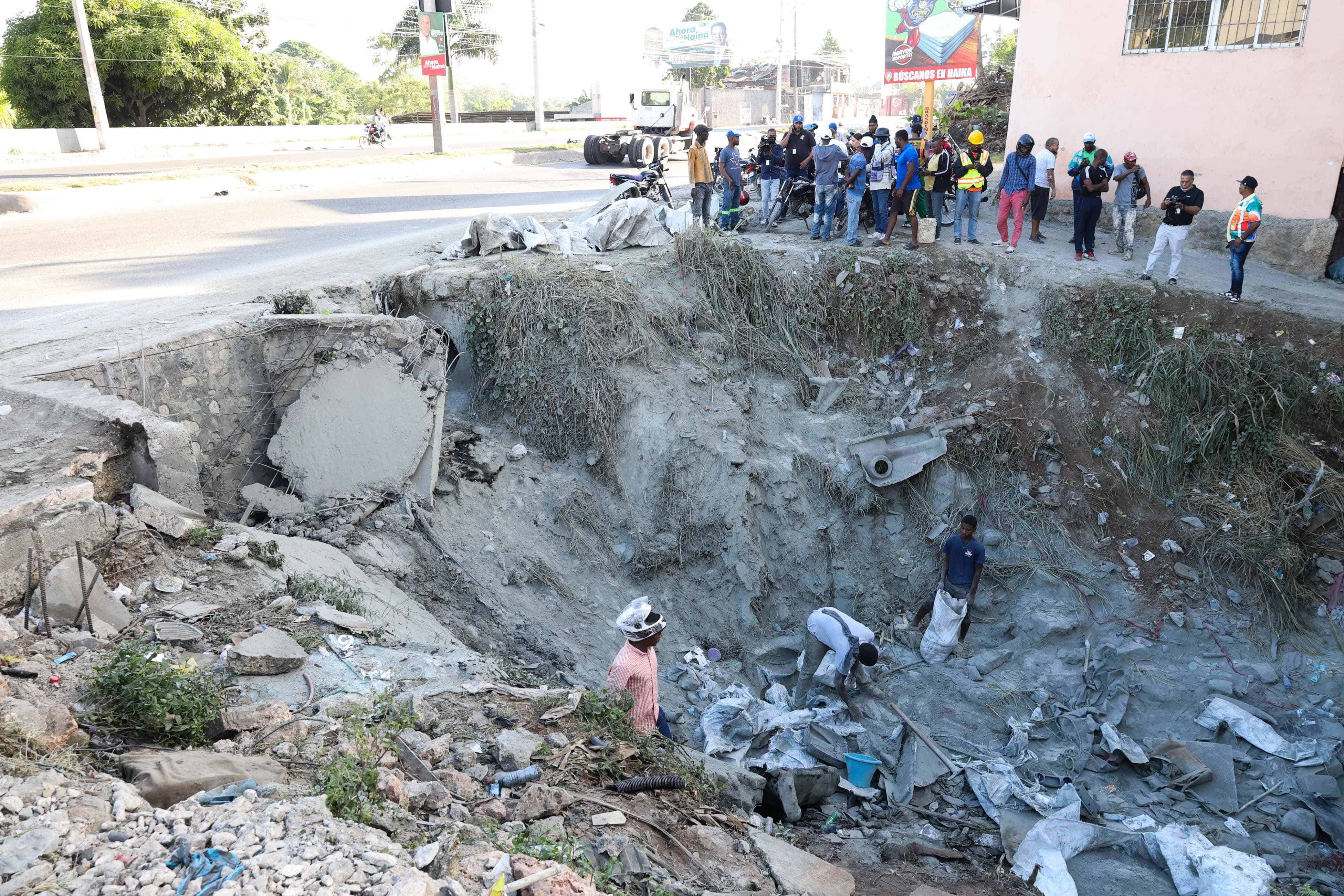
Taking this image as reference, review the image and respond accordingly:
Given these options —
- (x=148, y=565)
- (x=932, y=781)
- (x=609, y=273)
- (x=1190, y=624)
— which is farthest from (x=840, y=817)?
(x=609, y=273)

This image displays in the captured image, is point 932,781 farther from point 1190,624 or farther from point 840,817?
point 1190,624

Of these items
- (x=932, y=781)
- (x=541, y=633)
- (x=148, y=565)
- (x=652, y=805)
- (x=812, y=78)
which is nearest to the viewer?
(x=652, y=805)

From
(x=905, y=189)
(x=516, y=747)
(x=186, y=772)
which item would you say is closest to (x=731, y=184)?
(x=905, y=189)

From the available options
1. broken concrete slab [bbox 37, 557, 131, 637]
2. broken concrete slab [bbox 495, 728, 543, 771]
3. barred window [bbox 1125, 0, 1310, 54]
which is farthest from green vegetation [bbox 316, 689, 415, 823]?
barred window [bbox 1125, 0, 1310, 54]

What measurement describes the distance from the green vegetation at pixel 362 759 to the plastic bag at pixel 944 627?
5.12 meters

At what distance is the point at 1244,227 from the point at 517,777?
28.3ft

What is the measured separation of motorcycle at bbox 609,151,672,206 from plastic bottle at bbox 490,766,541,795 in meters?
10.7

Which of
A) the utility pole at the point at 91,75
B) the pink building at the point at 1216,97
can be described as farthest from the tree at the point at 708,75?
the pink building at the point at 1216,97

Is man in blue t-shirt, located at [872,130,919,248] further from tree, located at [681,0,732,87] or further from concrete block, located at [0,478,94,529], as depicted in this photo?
tree, located at [681,0,732,87]

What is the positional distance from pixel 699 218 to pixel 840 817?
8.43m

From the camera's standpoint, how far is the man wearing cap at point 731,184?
11203mm

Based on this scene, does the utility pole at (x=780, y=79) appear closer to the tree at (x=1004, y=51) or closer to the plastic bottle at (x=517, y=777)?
the tree at (x=1004, y=51)

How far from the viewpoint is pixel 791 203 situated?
12.1 meters

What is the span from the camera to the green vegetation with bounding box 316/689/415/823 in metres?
3.15
